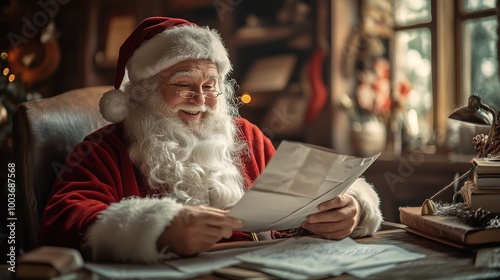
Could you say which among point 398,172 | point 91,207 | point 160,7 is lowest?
point 398,172

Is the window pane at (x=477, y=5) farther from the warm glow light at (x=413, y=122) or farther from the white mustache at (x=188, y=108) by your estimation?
the white mustache at (x=188, y=108)

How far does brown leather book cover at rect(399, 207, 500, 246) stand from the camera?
121 centimetres

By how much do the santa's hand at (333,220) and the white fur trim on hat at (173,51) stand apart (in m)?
0.69

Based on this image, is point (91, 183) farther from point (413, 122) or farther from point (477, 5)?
point (477, 5)

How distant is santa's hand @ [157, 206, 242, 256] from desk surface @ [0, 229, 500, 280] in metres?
0.13

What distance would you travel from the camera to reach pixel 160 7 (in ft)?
13.9

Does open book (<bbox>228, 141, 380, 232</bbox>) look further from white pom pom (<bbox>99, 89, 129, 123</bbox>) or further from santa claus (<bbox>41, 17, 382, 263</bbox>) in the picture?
white pom pom (<bbox>99, 89, 129, 123</bbox>)

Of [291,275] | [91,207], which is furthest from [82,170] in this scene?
[291,275]

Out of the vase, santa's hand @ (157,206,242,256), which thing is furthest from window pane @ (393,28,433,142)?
santa's hand @ (157,206,242,256)

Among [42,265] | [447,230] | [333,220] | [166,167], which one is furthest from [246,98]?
[42,265]

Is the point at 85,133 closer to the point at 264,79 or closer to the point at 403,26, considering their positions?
the point at 264,79

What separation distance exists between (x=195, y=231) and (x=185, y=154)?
596mm

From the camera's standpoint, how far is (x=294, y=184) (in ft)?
3.85

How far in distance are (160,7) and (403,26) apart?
1.81 meters
